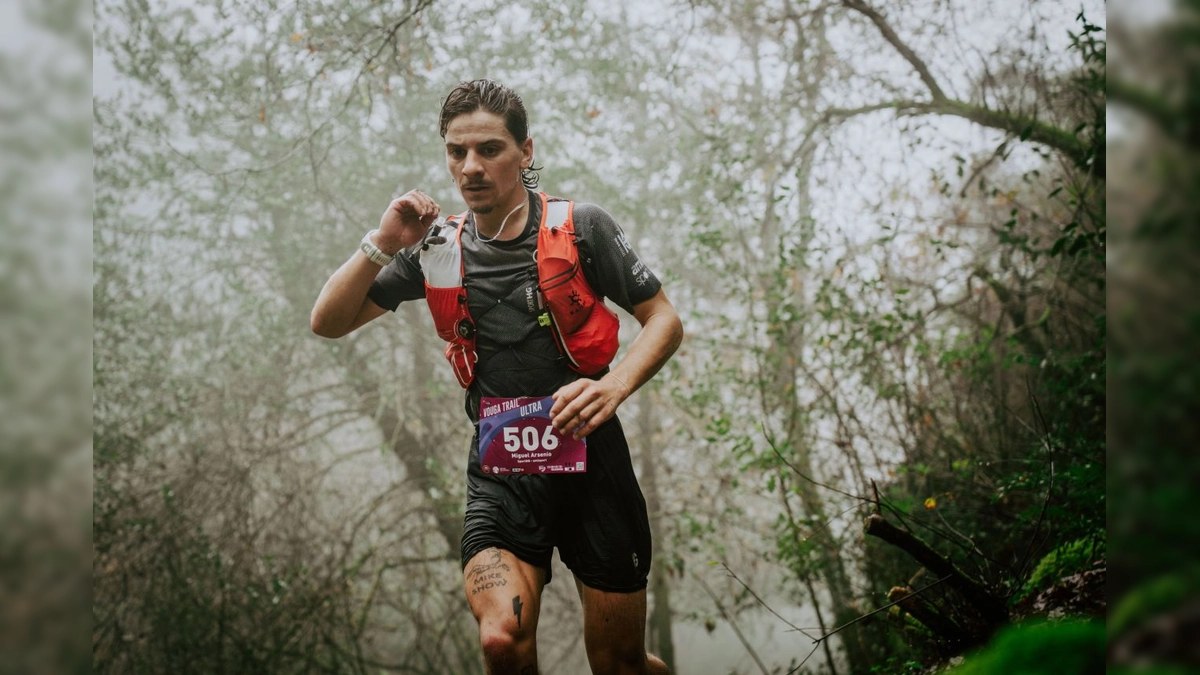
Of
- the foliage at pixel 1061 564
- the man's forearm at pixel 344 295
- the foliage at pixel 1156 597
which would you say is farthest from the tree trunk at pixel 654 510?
the foliage at pixel 1156 597

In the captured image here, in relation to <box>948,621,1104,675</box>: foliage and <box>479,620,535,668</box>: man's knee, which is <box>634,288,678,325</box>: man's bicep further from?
<box>948,621,1104,675</box>: foliage

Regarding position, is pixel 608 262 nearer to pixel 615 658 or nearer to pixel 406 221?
pixel 406 221

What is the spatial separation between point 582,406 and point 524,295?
54 cm

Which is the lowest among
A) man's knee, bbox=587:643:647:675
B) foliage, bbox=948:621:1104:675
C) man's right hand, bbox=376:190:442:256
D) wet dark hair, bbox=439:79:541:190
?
foliage, bbox=948:621:1104:675

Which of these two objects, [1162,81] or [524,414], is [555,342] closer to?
[524,414]

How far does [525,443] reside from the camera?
2.73 meters

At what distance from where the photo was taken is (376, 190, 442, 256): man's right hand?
8.70ft

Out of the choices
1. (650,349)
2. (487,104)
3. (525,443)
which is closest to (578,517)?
(525,443)

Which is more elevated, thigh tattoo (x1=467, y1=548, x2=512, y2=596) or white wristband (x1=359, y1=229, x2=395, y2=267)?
white wristband (x1=359, y1=229, x2=395, y2=267)

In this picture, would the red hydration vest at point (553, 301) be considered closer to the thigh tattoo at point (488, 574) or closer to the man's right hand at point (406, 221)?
the man's right hand at point (406, 221)

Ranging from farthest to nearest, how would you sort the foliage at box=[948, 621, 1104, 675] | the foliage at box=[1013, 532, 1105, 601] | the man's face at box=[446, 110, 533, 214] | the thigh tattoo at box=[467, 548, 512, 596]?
the foliage at box=[1013, 532, 1105, 601]
the man's face at box=[446, 110, 533, 214]
the thigh tattoo at box=[467, 548, 512, 596]
the foliage at box=[948, 621, 1104, 675]

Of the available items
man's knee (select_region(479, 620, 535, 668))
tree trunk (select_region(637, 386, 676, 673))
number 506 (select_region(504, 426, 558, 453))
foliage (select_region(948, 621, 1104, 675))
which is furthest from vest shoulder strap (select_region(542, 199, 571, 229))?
tree trunk (select_region(637, 386, 676, 673))

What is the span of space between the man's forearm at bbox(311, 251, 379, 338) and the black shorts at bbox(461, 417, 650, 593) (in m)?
0.63

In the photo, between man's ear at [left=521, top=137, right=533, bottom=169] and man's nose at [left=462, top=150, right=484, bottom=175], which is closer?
man's nose at [left=462, top=150, right=484, bottom=175]
